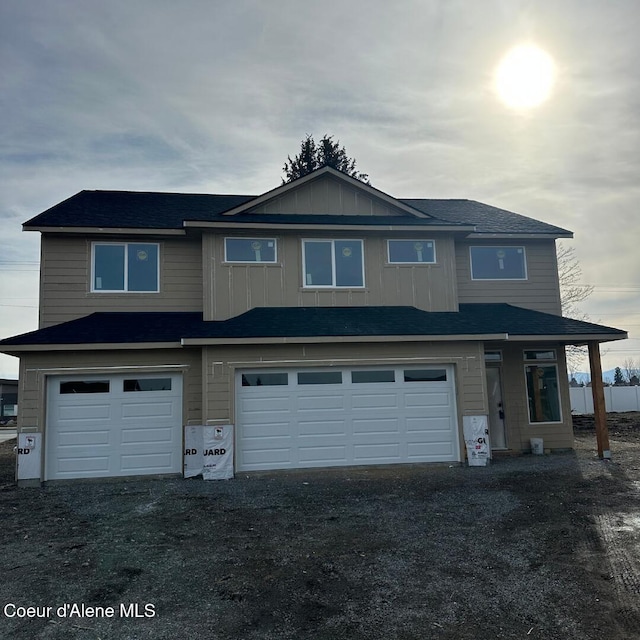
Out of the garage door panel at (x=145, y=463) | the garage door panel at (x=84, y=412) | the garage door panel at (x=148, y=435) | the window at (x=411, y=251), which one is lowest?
the garage door panel at (x=145, y=463)

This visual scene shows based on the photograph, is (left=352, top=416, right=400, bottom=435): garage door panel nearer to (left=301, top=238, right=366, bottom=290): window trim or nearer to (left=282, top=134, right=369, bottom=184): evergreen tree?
(left=301, top=238, right=366, bottom=290): window trim

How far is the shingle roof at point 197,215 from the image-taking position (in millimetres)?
11969

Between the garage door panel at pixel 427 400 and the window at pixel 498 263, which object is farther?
the window at pixel 498 263

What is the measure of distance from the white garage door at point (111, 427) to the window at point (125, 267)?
2.56m

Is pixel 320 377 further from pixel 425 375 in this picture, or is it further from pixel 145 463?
pixel 145 463

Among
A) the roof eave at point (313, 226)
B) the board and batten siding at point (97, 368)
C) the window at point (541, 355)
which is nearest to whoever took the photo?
the board and batten siding at point (97, 368)

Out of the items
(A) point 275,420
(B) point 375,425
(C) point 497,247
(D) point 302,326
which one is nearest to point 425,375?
(B) point 375,425

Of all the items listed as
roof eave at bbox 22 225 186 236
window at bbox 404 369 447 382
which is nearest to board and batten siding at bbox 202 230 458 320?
roof eave at bbox 22 225 186 236

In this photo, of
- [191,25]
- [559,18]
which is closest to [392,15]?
[559,18]

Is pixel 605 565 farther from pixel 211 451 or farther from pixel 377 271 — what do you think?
pixel 377 271

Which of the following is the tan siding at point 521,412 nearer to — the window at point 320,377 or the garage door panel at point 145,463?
the window at point 320,377

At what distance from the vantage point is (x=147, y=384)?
A: 10.6m

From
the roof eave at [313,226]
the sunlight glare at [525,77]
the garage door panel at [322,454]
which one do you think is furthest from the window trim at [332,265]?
the sunlight glare at [525,77]

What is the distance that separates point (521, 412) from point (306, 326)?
579cm
